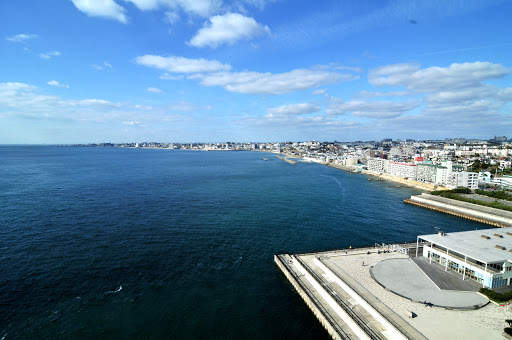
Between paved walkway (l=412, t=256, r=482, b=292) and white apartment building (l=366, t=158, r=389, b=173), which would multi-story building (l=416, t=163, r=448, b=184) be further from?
paved walkway (l=412, t=256, r=482, b=292)

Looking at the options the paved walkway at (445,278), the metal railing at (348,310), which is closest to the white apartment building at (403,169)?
the paved walkway at (445,278)

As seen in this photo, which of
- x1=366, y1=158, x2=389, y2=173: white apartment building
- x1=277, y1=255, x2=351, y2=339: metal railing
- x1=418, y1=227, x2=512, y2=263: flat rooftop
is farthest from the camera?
x1=366, y1=158, x2=389, y2=173: white apartment building

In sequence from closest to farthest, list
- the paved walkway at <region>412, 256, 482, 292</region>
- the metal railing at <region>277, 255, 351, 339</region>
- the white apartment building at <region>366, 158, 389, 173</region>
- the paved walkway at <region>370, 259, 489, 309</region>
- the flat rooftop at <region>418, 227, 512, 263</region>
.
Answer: the metal railing at <region>277, 255, 351, 339</region>, the paved walkway at <region>370, 259, 489, 309</region>, the paved walkway at <region>412, 256, 482, 292</region>, the flat rooftop at <region>418, 227, 512, 263</region>, the white apartment building at <region>366, 158, 389, 173</region>

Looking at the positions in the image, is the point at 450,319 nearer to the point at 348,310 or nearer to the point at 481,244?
the point at 348,310

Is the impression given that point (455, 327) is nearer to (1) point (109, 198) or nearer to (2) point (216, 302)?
(2) point (216, 302)

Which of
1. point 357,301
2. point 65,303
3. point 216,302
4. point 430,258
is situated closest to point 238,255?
point 216,302

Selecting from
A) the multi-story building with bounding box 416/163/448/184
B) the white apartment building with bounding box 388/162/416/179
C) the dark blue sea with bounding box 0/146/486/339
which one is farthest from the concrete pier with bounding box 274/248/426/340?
the white apartment building with bounding box 388/162/416/179
